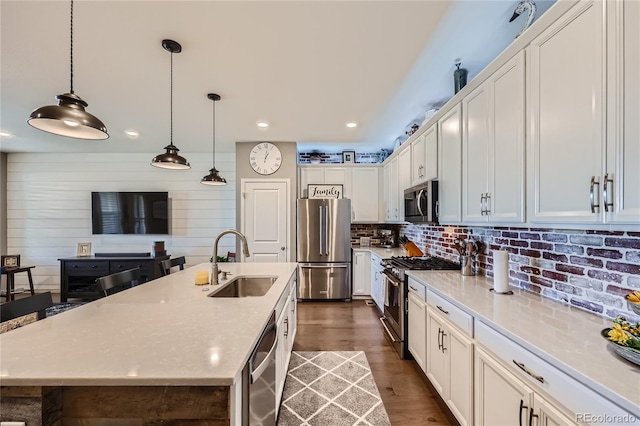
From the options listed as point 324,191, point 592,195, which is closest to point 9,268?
point 324,191

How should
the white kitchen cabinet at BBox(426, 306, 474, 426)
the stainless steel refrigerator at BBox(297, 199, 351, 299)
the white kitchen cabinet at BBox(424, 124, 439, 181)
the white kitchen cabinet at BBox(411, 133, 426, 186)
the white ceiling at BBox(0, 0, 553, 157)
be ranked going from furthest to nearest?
the stainless steel refrigerator at BBox(297, 199, 351, 299)
the white kitchen cabinet at BBox(411, 133, 426, 186)
the white kitchen cabinet at BBox(424, 124, 439, 181)
the white ceiling at BBox(0, 0, 553, 157)
the white kitchen cabinet at BBox(426, 306, 474, 426)

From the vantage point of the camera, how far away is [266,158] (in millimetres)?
4516

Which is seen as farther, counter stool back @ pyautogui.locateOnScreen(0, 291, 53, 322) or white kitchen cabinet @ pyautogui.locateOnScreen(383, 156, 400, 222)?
white kitchen cabinet @ pyautogui.locateOnScreen(383, 156, 400, 222)

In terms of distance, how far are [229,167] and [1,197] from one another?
428cm

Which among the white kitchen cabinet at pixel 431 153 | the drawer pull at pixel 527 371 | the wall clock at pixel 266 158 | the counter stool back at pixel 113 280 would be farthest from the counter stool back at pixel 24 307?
the wall clock at pixel 266 158

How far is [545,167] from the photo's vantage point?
54.6 inches

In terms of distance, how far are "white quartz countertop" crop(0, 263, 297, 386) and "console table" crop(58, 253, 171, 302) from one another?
346cm

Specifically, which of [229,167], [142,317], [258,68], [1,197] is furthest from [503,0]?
[1,197]

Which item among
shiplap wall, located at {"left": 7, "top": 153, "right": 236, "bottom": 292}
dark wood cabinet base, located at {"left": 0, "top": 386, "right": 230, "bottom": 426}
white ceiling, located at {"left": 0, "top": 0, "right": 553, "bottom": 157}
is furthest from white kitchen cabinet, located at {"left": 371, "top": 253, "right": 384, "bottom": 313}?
dark wood cabinet base, located at {"left": 0, "top": 386, "right": 230, "bottom": 426}

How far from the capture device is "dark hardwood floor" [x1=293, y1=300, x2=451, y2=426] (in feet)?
6.30

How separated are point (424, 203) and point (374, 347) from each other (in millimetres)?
1632

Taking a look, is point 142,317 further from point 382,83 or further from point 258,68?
point 382,83

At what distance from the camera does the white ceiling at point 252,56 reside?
1707 mm

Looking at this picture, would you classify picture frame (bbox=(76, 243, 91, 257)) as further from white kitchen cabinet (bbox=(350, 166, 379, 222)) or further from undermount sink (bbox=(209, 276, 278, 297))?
white kitchen cabinet (bbox=(350, 166, 379, 222))
